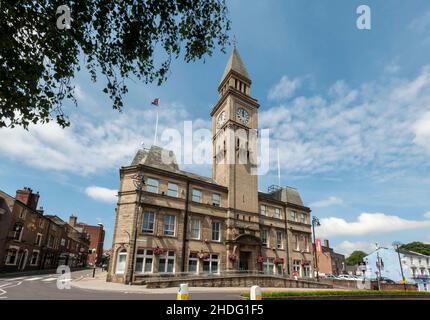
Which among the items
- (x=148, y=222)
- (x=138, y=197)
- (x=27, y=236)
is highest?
(x=138, y=197)

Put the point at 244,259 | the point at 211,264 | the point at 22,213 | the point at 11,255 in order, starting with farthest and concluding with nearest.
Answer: the point at 22,213 → the point at 11,255 → the point at 244,259 → the point at 211,264

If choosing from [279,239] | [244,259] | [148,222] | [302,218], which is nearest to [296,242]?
[279,239]

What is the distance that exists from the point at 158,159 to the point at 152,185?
160 inches

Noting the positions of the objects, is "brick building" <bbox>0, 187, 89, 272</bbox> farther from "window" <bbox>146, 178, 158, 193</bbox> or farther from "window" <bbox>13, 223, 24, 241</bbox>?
"window" <bbox>146, 178, 158, 193</bbox>

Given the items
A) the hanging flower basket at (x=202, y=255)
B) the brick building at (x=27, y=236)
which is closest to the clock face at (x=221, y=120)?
the hanging flower basket at (x=202, y=255)

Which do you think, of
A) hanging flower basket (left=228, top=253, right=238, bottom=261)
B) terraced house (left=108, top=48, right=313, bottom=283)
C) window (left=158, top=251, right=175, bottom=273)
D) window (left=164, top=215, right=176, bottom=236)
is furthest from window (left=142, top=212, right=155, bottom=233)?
hanging flower basket (left=228, top=253, right=238, bottom=261)

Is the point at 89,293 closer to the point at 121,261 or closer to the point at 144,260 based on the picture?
the point at 121,261

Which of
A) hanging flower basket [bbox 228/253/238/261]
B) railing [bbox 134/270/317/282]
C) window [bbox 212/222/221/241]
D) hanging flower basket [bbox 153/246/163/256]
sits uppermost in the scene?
window [bbox 212/222/221/241]

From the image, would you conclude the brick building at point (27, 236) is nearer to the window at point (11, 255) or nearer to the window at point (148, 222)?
the window at point (11, 255)

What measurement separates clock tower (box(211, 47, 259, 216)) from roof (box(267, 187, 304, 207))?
749cm

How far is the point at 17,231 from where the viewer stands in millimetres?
33219

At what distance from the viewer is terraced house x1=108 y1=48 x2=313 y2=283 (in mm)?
25672
